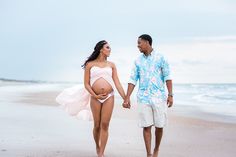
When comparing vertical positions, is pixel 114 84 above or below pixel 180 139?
above

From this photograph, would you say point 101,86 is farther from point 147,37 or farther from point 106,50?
point 147,37

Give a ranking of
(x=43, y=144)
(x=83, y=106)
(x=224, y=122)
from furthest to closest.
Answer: (x=224, y=122), (x=43, y=144), (x=83, y=106)

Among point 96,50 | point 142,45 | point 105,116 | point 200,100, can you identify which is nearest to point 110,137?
point 105,116

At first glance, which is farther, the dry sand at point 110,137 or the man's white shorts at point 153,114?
the dry sand at point 110,137

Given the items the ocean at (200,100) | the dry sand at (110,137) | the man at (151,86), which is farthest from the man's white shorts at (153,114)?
the ocean at (200,100)

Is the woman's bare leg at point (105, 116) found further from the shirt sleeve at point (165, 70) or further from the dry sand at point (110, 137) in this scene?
the shirt sleeve at point (165, 70)

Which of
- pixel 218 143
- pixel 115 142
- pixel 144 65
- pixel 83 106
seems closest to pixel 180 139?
pixel 218 143

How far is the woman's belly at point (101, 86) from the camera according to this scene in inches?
291

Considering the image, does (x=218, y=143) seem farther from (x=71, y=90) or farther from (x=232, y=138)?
(x=71, y=90)

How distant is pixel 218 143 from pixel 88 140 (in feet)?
8.00

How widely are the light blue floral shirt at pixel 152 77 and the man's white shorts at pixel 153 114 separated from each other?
0.20 feet

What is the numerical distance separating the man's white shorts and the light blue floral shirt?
62 millimetres

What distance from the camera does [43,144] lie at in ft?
28.8

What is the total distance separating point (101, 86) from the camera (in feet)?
24.4
